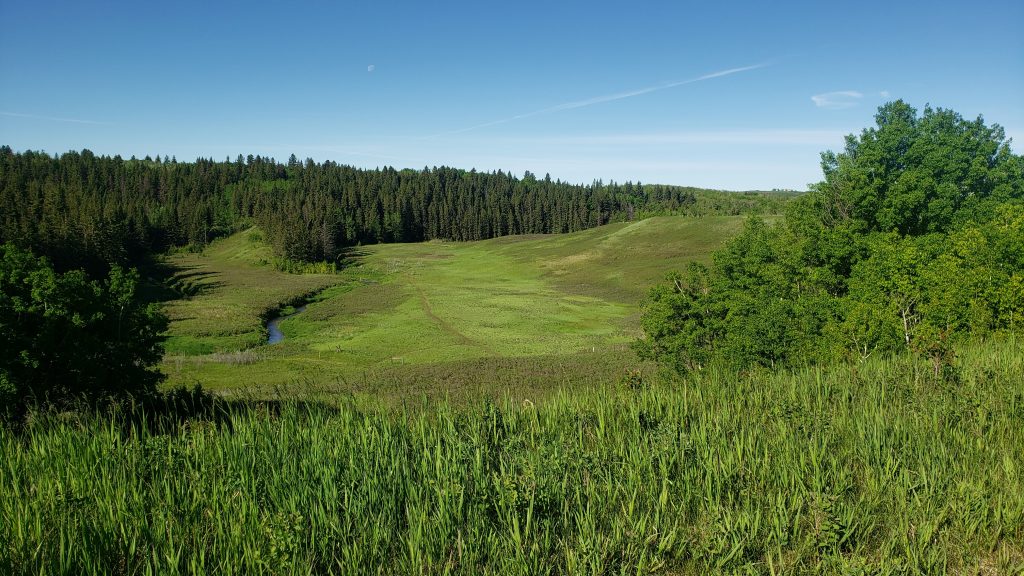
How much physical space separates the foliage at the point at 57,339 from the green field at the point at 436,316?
623 centimetres

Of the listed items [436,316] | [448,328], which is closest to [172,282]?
[436,316]

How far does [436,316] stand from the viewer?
71188 millimetres

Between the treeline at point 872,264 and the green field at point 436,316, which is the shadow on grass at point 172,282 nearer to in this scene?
the green field at point 436,316

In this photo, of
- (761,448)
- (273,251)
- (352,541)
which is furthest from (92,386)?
(273,251)

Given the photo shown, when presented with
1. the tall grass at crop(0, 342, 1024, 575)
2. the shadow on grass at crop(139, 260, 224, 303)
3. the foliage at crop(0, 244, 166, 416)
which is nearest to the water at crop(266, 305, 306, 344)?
the shadow on grass at crop(139, 260, 224, 303)

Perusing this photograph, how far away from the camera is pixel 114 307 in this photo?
67.3 ft

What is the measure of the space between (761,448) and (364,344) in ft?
179

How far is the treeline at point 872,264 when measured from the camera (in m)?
23.6

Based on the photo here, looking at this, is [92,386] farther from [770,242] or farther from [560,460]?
[770,242]

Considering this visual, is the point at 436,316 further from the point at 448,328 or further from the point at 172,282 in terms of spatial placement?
the point at 172,282

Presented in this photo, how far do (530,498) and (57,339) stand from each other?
20227 millimetres

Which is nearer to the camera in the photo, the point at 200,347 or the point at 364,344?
the point at 200,347

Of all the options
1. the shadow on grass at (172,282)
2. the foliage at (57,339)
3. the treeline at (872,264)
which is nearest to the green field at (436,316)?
the shadow on grass at (172,282)

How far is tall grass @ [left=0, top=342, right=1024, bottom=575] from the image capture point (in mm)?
3602
